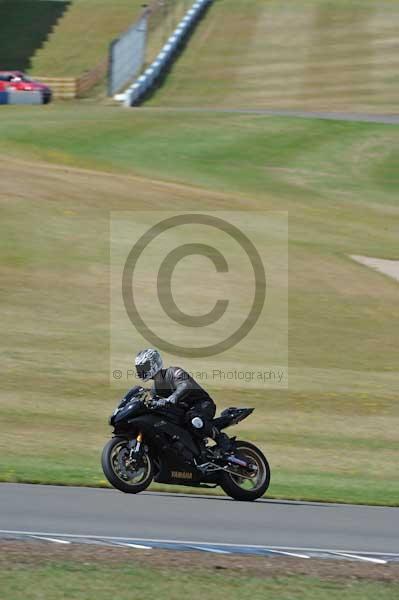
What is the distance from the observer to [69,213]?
31672mm

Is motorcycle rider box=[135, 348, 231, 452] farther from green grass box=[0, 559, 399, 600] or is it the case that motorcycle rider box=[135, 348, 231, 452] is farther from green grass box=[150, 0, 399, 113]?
green grass box=[150, 0, 399, 113]

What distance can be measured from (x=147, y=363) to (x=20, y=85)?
148 feet

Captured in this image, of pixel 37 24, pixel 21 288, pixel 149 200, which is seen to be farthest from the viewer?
pixel 37 24

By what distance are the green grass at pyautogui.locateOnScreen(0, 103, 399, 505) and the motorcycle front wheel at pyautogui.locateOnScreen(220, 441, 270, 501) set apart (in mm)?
900

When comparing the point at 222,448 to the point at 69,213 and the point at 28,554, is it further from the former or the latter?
the point at 69,213

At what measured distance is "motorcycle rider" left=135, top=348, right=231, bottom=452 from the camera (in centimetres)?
1366

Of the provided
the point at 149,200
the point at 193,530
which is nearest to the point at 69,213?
the point at 149,200

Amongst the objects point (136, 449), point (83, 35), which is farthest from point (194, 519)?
point (83, 35)

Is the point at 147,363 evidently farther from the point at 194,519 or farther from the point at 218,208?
the point at 218,208

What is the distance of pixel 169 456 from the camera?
13906 millimetres

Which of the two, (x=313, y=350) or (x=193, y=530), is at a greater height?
(x=313, y=350)

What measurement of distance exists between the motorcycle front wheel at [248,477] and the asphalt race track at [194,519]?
16cm

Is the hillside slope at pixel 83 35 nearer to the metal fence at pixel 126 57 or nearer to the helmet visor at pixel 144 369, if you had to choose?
the metal fence at pixel 126 57

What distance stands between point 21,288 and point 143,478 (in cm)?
1269
